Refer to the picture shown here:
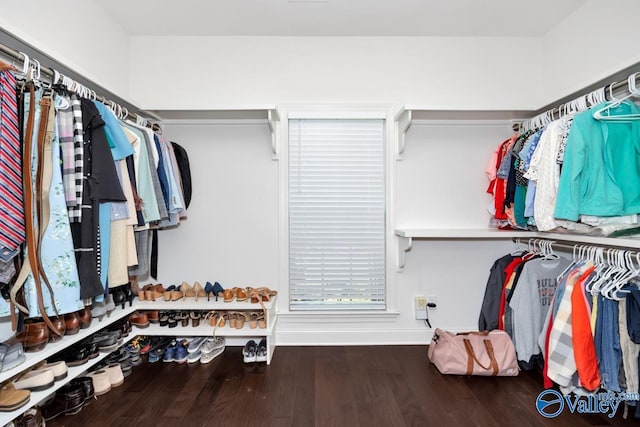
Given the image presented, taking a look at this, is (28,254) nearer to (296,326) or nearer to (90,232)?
(90,232)

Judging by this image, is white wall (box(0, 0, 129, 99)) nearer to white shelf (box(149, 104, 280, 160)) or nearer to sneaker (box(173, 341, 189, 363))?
white shelf (box(149, 104, 280, 160))

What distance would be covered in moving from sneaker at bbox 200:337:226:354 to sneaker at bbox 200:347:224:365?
0.01m

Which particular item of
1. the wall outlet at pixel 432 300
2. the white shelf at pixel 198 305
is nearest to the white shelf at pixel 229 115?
the white shelf at pixel 198 305

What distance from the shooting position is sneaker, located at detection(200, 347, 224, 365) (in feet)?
6.94

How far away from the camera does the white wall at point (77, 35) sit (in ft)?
4.80

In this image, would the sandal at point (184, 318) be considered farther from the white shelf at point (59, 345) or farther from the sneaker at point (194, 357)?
the white shelf at point (59, 345)

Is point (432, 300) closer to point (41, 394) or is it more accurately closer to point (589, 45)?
point (589, 45)

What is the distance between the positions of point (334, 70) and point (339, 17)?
339 mm

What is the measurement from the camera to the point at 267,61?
2.35 metres

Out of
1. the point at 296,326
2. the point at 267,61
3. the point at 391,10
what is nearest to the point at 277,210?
the point at 296,326

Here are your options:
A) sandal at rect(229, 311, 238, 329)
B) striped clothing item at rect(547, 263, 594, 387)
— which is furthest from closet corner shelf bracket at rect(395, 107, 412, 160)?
sandal at rect(229, 311, 238, 329)

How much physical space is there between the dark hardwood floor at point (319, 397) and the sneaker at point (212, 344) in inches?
3.4

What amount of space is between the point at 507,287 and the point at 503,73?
1528 mm

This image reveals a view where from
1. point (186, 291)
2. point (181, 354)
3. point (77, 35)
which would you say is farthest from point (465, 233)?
point (77, 35)
